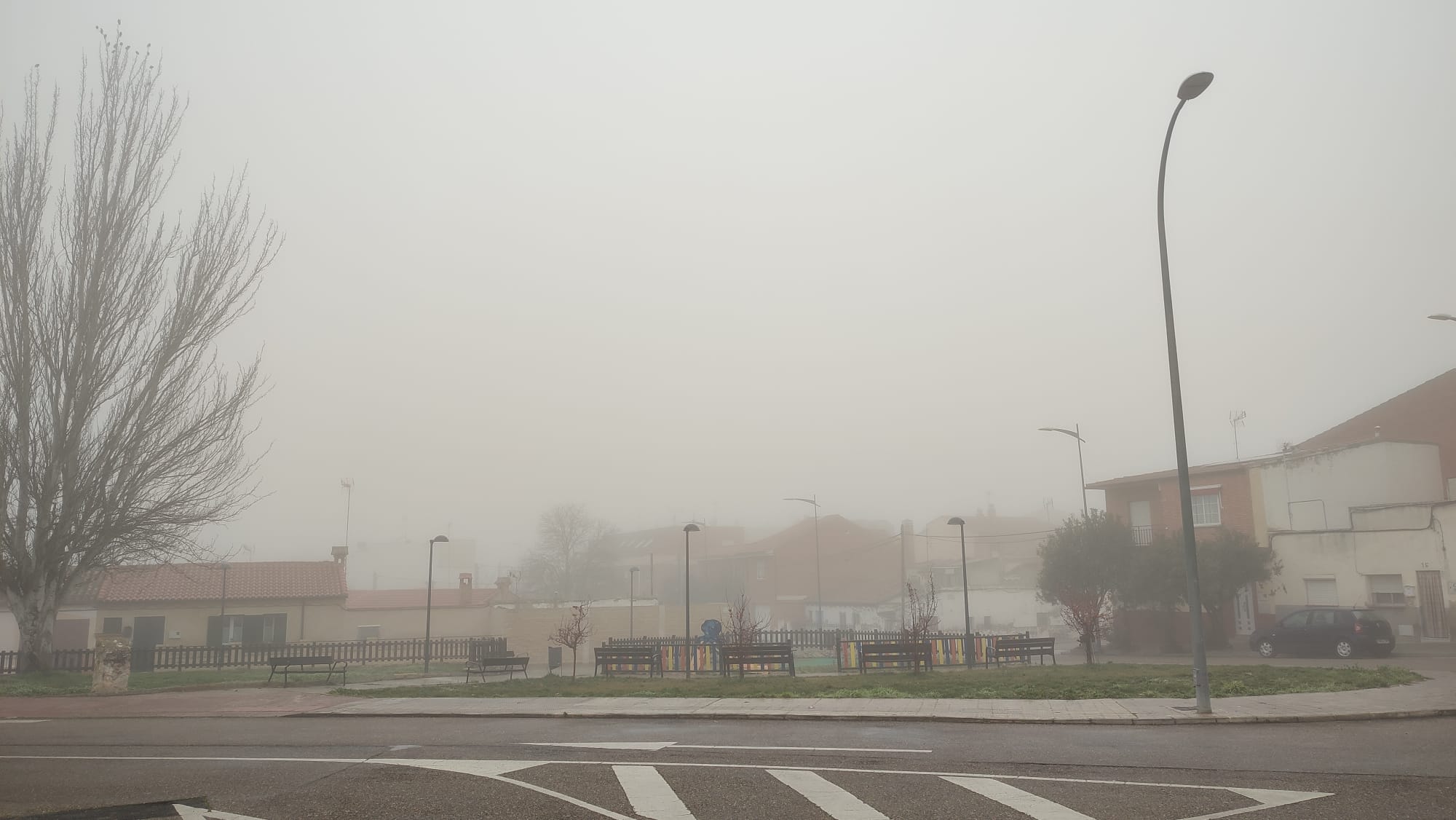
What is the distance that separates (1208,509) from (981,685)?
80.8ft

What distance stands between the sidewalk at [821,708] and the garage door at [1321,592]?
1551 cm

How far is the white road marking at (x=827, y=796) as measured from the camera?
7.74m

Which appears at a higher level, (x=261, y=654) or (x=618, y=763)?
(x=618, y=763)

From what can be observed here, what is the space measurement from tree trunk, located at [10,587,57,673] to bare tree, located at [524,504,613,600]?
62.0 metres

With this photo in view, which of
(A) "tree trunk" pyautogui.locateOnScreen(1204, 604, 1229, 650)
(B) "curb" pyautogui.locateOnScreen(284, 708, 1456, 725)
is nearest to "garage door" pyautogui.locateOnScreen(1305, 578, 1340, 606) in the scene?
(A) "tree trunk" pyautogui.locateOnScreen(1204, 604, 1229, 650)

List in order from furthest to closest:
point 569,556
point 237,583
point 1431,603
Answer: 1. point 569,556
2. point 237,583
3. point 1431,603

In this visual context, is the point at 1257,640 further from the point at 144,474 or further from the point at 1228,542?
the point at 144,474

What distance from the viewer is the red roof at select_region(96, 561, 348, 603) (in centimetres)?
4231

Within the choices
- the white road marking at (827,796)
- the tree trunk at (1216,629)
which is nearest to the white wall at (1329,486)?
the tree trunk at (1216,629)

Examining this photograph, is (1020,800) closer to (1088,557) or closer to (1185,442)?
(1185,442)

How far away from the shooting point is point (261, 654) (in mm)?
34906

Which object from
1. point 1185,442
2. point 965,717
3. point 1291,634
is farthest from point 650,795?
point 1291,634

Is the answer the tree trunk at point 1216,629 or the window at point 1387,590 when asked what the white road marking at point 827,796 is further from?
the window at point 1387,590

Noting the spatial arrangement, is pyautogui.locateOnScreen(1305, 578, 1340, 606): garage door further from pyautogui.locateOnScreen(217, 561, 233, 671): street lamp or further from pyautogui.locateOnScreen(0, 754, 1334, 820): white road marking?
pyautogui.locateOnScreen(217, 561, 233, 671): street lamp
